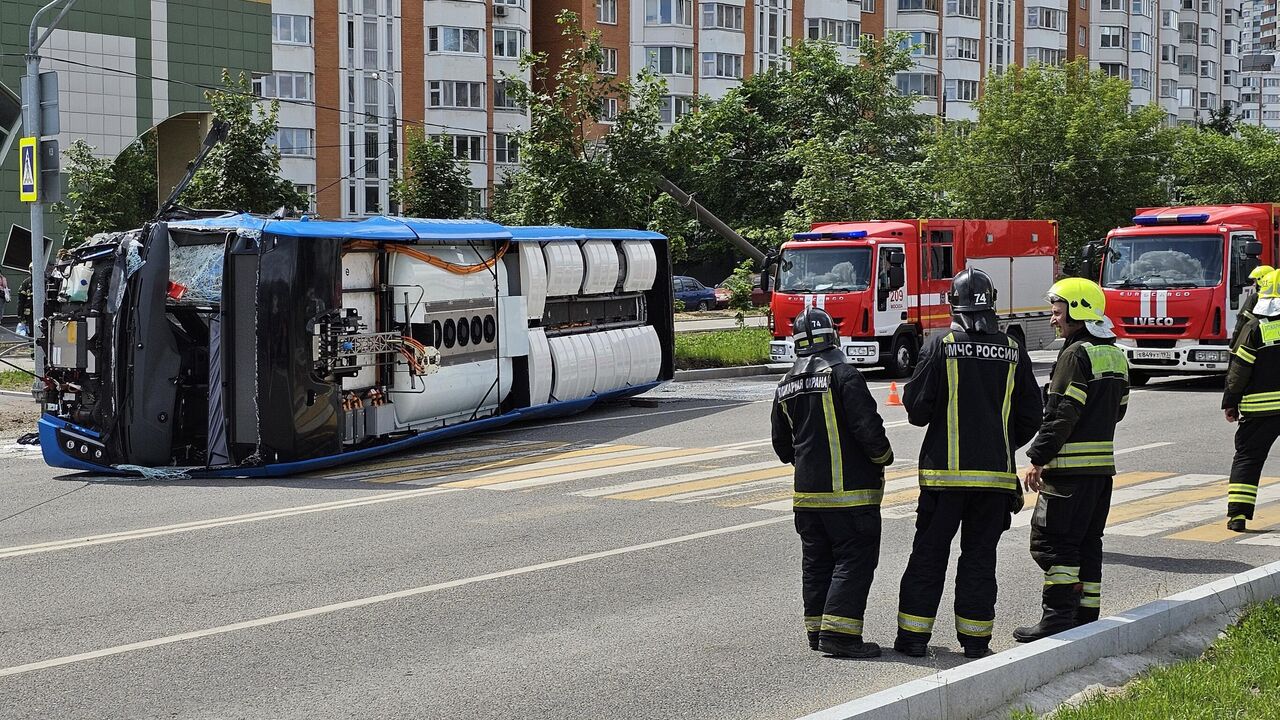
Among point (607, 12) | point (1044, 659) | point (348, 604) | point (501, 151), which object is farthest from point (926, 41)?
point (1044, 659)

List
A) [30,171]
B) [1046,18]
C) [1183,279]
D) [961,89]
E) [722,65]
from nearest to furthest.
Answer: [30,171] → [1183,279] → [722,65] → [961,89] → [1046,18]

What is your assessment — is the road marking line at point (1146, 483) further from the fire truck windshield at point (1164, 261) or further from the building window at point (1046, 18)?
the building window at point (1046, 18)

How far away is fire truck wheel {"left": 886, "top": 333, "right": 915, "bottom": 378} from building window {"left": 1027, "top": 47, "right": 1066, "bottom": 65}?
2670 inches

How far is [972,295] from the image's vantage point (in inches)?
265

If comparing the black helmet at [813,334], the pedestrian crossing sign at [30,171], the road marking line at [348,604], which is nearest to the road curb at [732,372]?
the pedestrian crossing sign at [30,171]

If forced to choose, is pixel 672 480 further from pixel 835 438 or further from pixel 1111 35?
pixel 1111 35

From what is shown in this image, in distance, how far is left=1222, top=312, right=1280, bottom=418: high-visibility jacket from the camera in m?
10.2

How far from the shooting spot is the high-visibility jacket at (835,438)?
6.57 metres

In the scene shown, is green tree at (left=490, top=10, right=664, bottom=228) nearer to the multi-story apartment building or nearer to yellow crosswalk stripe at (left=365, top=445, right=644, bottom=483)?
yellow crosswalk stripe at (left=365, top=445, right=644, bottom=483)

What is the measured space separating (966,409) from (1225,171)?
2262 inches

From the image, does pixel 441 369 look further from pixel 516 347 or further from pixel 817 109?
pixel 817 109

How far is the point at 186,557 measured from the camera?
9430mm

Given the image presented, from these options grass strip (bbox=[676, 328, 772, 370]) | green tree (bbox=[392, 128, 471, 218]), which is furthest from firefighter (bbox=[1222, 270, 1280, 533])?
green tree (bbox=[392, 128, 471, 218])

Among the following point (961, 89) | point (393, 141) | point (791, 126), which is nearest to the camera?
point (791, 126)
